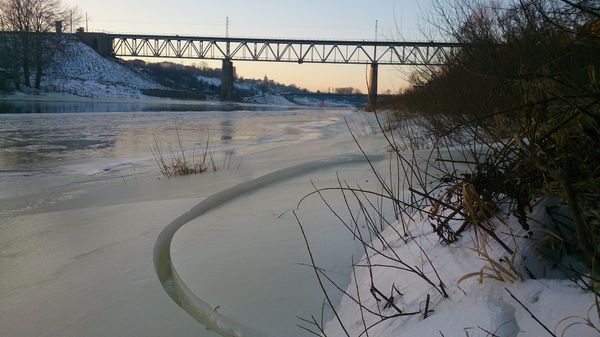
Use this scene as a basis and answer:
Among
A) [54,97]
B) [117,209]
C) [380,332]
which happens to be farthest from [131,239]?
[54,97]

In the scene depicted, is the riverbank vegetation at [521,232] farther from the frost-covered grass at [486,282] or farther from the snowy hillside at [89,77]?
the snowy hillside at [89,77]

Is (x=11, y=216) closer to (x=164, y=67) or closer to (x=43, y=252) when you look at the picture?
(x=43, y=252)

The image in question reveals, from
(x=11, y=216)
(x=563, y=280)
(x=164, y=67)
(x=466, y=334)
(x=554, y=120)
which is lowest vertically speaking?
(x=11, y=216)

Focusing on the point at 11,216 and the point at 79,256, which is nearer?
the point at 79,256

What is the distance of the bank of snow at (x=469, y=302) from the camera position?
1.31 meters

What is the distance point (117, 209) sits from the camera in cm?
453

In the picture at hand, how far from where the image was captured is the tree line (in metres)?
39.4

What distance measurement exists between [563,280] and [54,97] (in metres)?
45.7

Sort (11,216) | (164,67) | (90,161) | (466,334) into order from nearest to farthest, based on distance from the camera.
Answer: (466,334) → (11,216) → (90,161) → (164,67)

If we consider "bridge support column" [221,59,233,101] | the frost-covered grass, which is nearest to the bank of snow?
the frost-covered grass

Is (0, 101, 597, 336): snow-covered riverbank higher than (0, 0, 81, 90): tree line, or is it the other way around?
(0, 0, 81, 90): tree line

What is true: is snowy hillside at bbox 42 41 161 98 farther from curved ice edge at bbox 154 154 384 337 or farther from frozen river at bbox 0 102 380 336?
curved ice edge at bbox 154 154 384 337

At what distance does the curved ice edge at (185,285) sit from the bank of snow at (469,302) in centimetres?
51

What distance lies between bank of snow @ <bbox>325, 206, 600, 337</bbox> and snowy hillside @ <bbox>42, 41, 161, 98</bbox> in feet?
157
